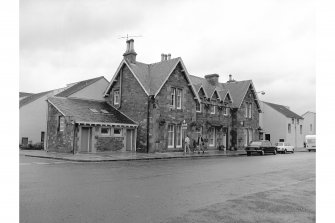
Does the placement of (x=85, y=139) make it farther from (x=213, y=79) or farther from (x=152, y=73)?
(x=213, y=79)

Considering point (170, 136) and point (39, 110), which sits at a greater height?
point (39, 110)

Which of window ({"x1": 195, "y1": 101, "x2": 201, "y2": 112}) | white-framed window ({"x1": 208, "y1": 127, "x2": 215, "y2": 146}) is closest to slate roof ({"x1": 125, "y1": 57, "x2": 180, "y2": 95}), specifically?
window ({"x1": 195, "y1": 101, "x2": 201, "y2": 112})

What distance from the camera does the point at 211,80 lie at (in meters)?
42.8

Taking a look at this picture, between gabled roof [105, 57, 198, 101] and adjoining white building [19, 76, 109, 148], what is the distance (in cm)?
433

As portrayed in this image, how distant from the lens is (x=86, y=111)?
27953 mm

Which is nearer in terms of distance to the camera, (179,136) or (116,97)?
(179,136)

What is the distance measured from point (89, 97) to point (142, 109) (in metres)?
8.08

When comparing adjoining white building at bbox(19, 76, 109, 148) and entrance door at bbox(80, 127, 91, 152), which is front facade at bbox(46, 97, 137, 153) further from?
adjoining white building at bbox(19, 76, 109, 148)

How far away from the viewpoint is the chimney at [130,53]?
3247cm

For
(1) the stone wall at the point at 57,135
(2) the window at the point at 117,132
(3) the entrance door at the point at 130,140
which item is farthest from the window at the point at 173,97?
(1) the stone wall at the point at 57,135

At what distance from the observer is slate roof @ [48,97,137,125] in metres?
26.5

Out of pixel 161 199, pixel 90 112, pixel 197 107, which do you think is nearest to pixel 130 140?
pixel 90 112

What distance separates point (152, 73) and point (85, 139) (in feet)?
31.9
